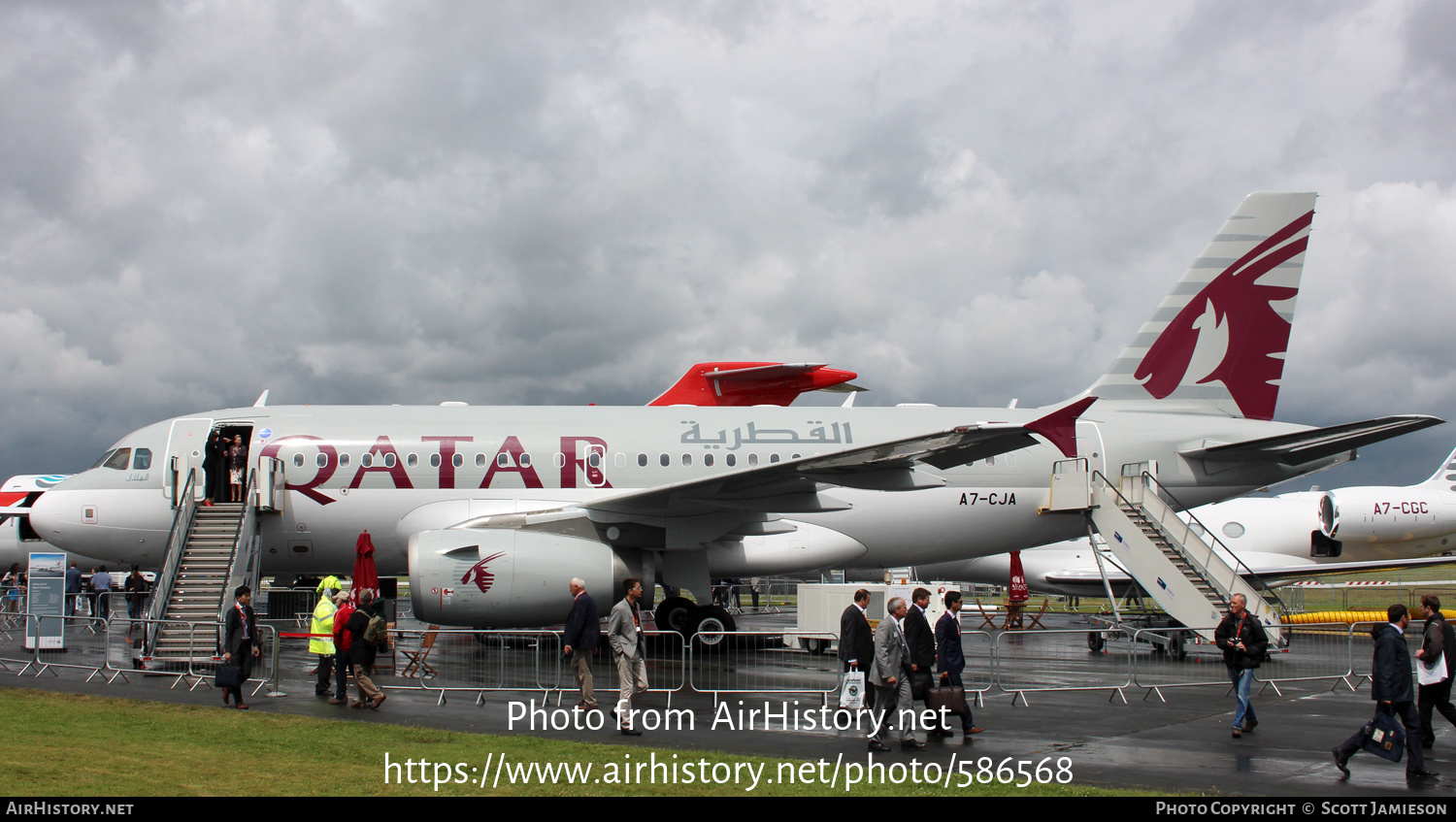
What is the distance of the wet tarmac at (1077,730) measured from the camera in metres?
8.02

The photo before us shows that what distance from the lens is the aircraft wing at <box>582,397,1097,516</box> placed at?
42.8 feet

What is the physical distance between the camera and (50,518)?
17312mm

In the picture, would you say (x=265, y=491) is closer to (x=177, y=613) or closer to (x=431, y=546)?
(x=177, y=613)

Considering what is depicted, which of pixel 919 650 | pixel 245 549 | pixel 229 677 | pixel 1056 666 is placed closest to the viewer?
pixel 919 650

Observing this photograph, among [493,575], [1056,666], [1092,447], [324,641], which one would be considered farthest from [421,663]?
[1092,447]

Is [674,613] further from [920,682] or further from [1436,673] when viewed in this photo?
[1436,673]

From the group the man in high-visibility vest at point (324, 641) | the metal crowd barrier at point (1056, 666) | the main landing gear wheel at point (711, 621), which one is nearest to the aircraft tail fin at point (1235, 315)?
the metal crowd barrier at point (1056, 666)

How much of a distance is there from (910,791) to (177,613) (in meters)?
11.7

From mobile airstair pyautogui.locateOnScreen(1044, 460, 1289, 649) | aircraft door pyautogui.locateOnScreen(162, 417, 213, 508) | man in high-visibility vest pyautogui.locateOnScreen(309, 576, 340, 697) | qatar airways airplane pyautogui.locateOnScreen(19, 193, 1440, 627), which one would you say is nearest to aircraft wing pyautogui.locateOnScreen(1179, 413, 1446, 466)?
qatar airways airplane pyautogui.locateOnScreen(19, 193, 1440, 627)

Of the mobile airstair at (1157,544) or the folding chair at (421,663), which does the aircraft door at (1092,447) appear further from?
the folding chair at (421,663)

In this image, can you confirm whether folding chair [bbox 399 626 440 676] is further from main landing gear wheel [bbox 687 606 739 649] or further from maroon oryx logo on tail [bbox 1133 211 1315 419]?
maroon oryx logo on tail [bbox 1133 211 1315 419]

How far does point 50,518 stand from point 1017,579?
2278cm

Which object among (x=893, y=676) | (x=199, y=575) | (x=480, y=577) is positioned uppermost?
(x=199, y=575)
